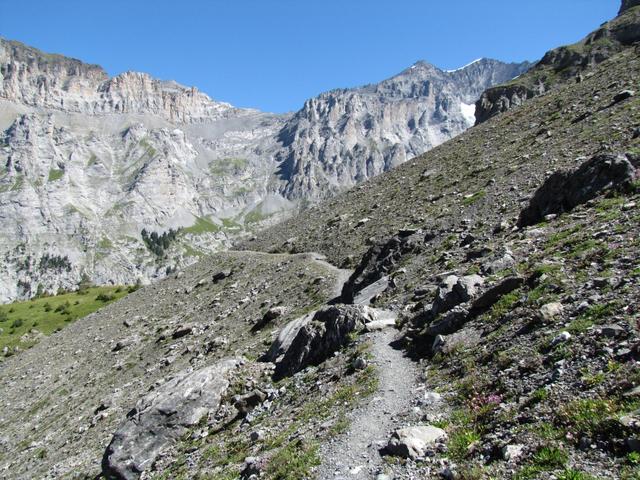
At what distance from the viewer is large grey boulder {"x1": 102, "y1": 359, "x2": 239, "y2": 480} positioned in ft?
73.7

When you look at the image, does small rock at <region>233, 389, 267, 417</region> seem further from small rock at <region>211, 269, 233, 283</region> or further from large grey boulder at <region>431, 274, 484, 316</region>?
small rock at <region>211, 269, 233, 283</region>

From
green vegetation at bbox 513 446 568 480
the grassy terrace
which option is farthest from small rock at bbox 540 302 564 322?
the grassy terrace

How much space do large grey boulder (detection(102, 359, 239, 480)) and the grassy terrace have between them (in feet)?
258

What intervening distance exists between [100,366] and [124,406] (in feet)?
47.5

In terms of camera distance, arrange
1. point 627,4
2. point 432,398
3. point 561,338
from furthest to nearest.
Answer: point 627,4 → point 432,398 → point 561,338

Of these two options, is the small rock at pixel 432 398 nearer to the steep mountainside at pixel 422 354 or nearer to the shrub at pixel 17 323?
the steep mountainside at pixel 422 354

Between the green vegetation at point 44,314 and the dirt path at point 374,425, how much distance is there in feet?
310

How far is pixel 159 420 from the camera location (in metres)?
23.5

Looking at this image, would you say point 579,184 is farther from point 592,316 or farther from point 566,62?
point 566,62

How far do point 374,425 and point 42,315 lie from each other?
12295 cm

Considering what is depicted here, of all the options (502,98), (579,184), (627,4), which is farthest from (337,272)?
(627,4)

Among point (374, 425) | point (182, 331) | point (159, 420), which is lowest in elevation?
point (159, 420)

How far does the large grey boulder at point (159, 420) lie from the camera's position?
73.7 feet

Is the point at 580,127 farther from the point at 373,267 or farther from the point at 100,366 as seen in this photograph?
the point at 100,366
